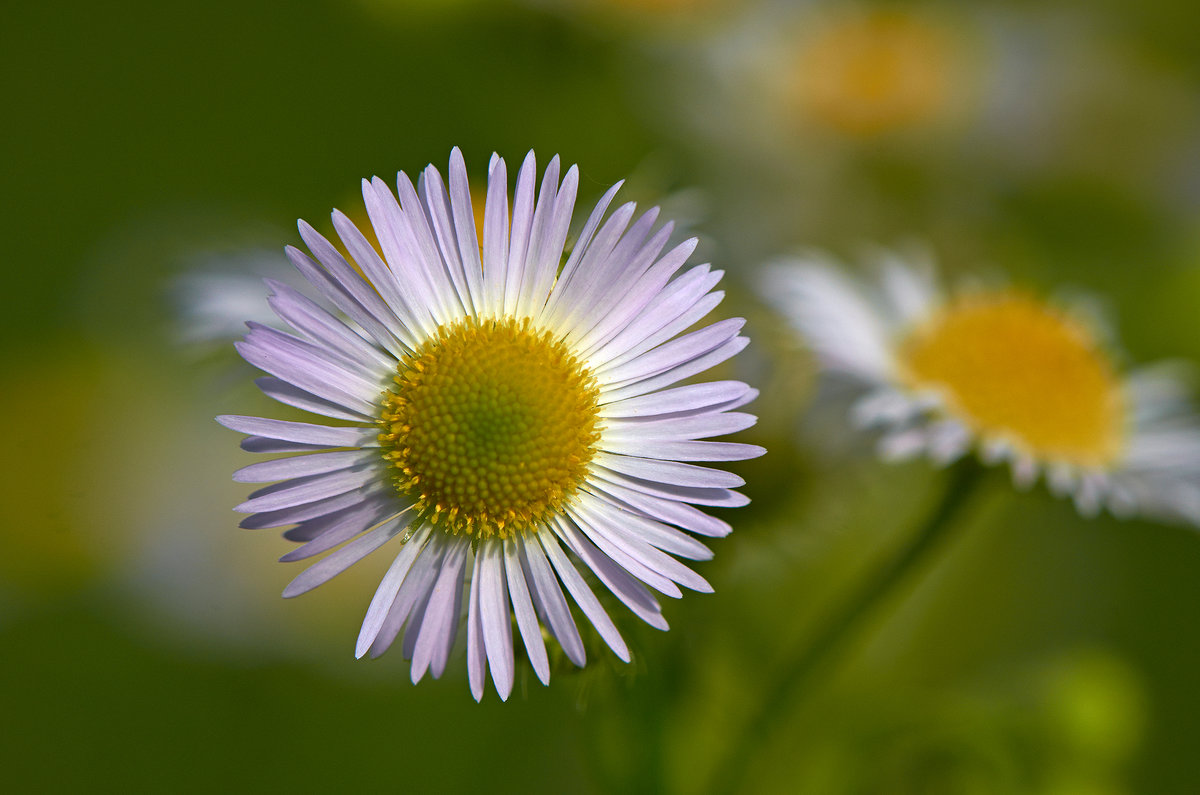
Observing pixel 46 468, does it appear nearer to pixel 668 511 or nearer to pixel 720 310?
pixel 720 310

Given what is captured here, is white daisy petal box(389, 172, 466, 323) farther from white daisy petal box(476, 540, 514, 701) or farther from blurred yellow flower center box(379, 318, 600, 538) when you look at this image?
white daisy petal box(476, 540, 514, 701)

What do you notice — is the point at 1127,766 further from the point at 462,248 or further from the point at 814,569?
the point at 462,248

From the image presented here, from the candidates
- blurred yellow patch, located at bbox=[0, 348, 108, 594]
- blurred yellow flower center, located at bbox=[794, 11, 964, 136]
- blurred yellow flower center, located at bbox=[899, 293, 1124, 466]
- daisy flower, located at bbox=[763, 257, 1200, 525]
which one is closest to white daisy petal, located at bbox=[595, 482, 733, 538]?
daisy flower, located at bbox=[763, 257, 1200, 525]

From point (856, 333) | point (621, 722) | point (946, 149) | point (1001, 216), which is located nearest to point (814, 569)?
point (856, 333)

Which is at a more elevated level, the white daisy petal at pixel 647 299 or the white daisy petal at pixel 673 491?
the white daisy petal at pixel 647 299

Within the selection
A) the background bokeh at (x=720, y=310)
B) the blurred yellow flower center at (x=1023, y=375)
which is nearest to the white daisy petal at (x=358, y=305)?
the background bokeh at (x=720, y=310)

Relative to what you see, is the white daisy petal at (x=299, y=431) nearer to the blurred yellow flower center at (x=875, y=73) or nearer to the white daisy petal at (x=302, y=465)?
the white daisy petal at (x=302, y=465)

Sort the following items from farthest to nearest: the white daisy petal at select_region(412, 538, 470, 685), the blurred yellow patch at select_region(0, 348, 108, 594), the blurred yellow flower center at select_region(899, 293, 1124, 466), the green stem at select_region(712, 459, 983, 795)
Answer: the blurred yellow patch at select_region(0, 348, 108, 594) < the blurred yellow flower center at select_region(899, 293, 1124, 466) < the green stem at select_region(712, 459, 983, 795) < the white daisy petal at select_region(412, 538, 470, 685)
